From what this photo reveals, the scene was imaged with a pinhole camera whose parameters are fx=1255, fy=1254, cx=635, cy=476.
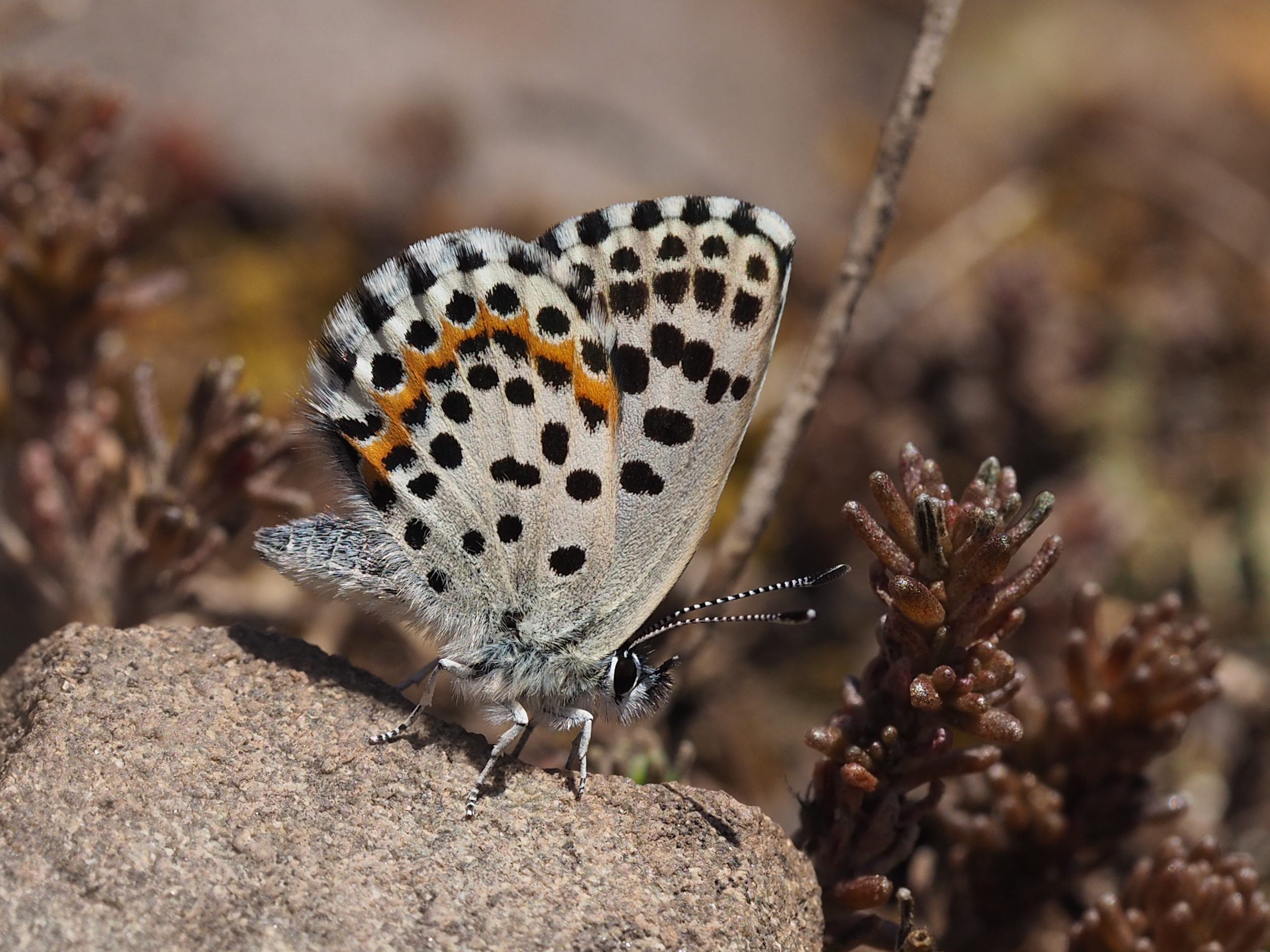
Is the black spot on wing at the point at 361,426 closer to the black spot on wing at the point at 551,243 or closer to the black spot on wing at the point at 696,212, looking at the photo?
the black spot on wing at the point at 551,243

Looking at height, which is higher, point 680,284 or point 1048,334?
point 1048,334

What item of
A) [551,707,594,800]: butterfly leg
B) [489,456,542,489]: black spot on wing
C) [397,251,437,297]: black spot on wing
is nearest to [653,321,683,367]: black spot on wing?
[489,456,542,489]: black spot on wing

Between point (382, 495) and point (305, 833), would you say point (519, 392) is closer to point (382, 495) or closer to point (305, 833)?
point (382, 495)

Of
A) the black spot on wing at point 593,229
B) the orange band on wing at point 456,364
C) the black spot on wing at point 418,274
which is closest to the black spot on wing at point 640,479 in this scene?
the orange band on wing at point 456,364

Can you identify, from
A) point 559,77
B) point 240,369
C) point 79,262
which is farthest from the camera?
point 559,77

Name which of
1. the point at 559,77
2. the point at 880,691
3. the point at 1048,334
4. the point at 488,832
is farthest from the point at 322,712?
the point at 559,77

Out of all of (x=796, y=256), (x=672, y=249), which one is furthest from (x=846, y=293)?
(x=796, y=256)

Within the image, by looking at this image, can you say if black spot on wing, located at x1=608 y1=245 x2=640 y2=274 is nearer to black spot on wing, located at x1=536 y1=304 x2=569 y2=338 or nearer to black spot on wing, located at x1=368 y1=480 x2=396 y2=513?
black spot on wing, located at x1=536 y1=304 x2=569 y2=338

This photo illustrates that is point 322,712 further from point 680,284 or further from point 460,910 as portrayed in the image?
point 680,284

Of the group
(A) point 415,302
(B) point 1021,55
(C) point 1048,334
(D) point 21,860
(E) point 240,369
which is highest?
(B) point 1021,55
